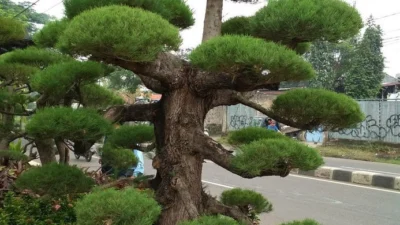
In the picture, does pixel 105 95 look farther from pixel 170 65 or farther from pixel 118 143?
pixel 170 65

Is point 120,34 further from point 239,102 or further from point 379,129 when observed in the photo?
point 379,129

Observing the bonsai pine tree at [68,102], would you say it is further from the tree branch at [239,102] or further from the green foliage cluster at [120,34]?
the tree branch at [239,102]

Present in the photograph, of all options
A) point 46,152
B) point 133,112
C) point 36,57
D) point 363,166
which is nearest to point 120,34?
point 133,112

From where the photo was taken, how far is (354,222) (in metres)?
4.77

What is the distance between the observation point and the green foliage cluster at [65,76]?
187 centimetres

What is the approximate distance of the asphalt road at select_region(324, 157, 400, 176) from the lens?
917 cm

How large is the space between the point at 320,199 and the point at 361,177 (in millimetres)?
2003

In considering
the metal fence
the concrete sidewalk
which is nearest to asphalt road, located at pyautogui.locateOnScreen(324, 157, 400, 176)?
the concrete sidewalk

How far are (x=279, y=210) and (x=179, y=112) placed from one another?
3.59 metres

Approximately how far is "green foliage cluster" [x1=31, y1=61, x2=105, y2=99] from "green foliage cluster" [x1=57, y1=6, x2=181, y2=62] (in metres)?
0.39

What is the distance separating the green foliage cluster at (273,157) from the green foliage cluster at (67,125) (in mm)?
542

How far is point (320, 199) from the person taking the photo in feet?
19.5

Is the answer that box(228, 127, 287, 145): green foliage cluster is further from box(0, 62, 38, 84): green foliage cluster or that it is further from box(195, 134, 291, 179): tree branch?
box(0, 62, 38, 84): green foliage cluster

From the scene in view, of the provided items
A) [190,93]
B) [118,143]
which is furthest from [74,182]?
[190,93]
